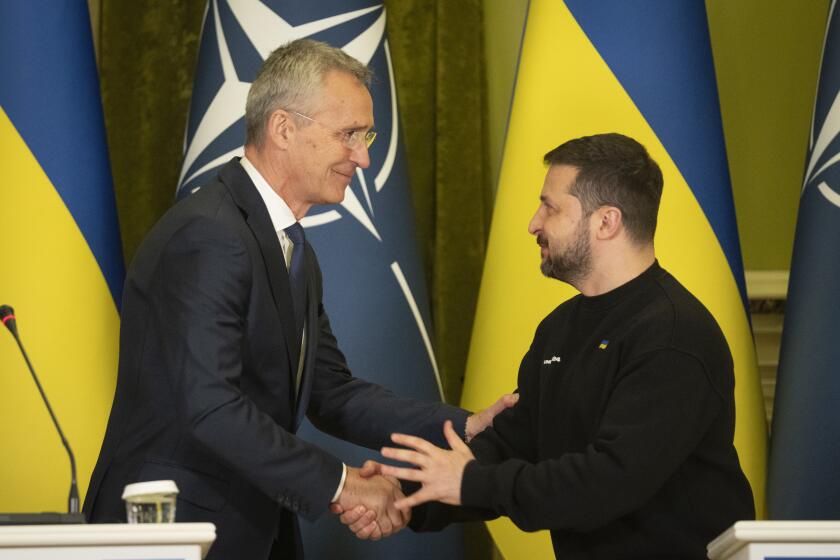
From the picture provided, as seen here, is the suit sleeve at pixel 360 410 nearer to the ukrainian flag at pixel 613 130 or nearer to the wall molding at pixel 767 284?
the ukrainian flag at pixel 613 130

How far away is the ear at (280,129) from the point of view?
2.94m

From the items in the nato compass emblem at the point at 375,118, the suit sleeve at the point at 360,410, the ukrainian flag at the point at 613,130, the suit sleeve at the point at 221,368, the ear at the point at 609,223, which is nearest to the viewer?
the suit sleeve at the point at 221,368

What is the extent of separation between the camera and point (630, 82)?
12.2 feet

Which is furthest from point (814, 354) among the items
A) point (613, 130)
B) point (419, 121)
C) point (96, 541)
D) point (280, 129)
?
point (96, 541)

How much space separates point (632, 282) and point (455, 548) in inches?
55.6

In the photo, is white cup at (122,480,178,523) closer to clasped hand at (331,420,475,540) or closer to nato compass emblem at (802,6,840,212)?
clasped hand at (331,420,475,540)

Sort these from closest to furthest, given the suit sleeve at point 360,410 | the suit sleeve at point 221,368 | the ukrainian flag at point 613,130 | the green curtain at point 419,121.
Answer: the suit sleeve at point 221,368 < the suit sleeve at point 360,410 < the ukrainian flag at point 613,130 < the green curtain at point 419,121

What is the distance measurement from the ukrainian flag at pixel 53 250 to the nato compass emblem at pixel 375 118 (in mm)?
346

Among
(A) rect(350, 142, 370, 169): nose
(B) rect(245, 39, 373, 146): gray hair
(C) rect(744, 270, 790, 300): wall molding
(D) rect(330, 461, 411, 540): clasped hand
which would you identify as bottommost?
(D) rect(330, 461, 411, 540): clasped hand

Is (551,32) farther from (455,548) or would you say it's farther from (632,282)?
(455,548)

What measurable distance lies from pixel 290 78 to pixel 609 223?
0.91 m

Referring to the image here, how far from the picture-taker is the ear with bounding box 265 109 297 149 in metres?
2.94

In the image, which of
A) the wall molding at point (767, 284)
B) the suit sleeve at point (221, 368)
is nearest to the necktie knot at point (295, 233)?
the suit sleeve at point (221, 368)

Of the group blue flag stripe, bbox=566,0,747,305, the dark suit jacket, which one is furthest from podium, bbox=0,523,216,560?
blue flag stripe, bbox=566,0,747,305
